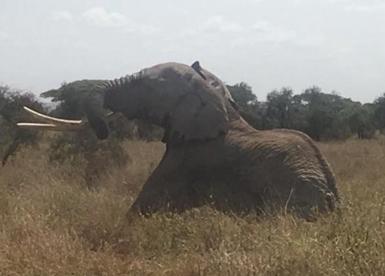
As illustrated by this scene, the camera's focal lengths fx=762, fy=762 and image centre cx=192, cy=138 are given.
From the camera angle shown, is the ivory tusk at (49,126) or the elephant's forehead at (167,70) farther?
the ivory tusk at (49,126)

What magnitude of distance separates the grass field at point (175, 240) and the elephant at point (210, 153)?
394mm

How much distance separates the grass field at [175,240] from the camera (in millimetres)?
4695

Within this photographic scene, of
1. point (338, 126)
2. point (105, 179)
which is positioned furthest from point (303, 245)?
point (338, 126)

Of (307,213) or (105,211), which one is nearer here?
(307,213)

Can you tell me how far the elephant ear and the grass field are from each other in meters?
1.01

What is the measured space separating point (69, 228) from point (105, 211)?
742 millimetres

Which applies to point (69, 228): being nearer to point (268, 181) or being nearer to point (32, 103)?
point (268, 181)

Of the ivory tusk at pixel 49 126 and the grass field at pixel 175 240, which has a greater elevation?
the ivory tusk at pixel 49 126

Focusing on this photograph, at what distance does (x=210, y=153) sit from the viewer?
7691 millimetres

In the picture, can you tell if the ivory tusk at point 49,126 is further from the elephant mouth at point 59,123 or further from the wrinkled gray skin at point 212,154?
the wrinkled gray skin at point 212,154

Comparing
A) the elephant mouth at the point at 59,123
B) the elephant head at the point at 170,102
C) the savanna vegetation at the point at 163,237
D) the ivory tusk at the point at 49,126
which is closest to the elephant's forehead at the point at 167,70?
the elephant head at the point at 170,102

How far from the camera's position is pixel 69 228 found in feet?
21.8

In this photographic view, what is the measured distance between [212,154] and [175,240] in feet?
5.31

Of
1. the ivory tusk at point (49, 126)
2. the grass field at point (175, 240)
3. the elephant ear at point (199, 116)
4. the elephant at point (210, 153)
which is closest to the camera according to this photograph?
the grass field at point (175, 240)
